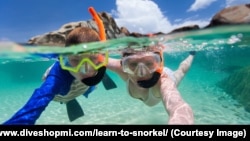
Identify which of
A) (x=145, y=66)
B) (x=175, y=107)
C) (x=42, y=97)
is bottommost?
(x=175, y=107)

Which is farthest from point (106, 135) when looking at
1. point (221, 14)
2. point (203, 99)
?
point (203, 99)

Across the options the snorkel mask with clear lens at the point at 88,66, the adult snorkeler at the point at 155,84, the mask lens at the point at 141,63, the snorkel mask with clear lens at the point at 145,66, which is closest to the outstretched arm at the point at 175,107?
the adult snorkeler at the point at 155,84

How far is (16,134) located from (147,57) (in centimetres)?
322

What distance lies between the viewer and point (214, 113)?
36.4 ft

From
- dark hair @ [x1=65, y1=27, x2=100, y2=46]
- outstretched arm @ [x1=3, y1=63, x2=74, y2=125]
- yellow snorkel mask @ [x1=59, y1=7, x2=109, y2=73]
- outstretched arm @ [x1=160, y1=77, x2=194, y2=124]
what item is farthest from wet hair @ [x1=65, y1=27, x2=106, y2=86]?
outstretched arm @ [x1=160, y1=77, x2=194, y2=124]

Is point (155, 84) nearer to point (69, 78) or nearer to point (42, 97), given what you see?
point (69, 78)

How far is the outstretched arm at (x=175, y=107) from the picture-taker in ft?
11.1

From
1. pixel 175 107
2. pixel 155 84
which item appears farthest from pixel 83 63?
pixel 175 107

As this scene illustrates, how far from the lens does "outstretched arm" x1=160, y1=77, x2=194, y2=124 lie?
339 cm

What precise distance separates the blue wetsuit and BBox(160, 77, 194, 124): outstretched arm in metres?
2.10

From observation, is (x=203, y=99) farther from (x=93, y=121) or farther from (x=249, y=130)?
(x=249, y=130)

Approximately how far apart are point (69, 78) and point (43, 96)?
1373mm

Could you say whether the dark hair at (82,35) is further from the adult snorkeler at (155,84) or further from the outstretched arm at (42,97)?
the adult snorkeler at (155,84)

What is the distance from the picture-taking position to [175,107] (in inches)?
152
